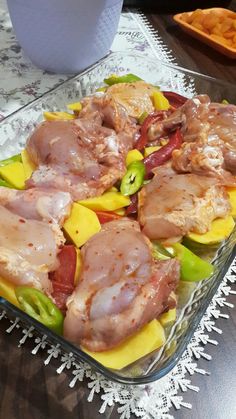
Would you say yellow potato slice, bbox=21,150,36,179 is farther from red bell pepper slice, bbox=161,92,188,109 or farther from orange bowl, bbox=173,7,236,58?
orange bowl, bbox=173,7,236,58

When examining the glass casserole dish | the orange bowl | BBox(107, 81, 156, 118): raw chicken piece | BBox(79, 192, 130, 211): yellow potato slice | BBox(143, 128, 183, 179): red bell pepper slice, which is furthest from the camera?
the orange bowl

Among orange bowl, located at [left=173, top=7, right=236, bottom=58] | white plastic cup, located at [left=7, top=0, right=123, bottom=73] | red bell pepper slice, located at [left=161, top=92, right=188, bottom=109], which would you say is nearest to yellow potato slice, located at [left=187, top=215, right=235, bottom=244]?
red bell pepper slice, located at [left=161, top=92, right=188, bottom=109]

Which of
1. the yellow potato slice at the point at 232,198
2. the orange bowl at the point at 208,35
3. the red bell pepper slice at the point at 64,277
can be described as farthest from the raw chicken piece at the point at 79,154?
the orange bowl at the point at 208,35

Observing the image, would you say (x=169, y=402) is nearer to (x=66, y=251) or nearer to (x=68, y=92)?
(x=66, y=251)

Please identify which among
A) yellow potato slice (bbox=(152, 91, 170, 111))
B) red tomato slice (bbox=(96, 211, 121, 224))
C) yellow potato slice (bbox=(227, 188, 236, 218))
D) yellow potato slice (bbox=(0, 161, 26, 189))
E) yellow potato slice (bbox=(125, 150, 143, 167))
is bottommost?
yellow potato slice (bbox=(0, 161, 26, 189))

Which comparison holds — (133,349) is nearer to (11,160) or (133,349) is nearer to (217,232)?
(217,232)

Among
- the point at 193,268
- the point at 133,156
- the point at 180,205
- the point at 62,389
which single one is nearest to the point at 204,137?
the point at 133,156
